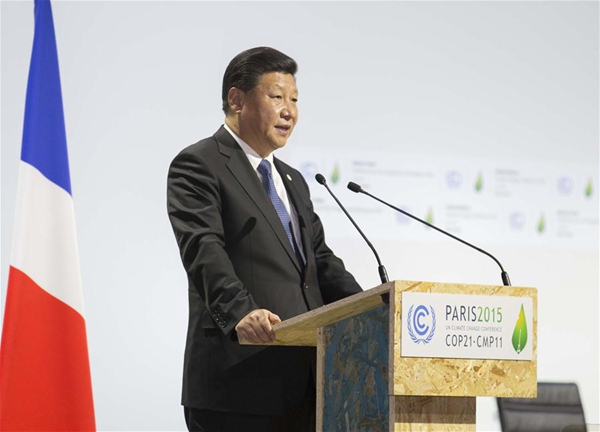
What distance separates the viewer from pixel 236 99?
9.64ft

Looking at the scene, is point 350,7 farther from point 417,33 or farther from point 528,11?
point 528,11

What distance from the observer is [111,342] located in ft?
14.1

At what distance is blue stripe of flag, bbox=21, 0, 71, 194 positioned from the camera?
3.81 m

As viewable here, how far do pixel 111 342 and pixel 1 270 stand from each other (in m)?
0.59

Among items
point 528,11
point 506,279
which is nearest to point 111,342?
point 506,279

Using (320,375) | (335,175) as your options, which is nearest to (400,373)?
(320,375)

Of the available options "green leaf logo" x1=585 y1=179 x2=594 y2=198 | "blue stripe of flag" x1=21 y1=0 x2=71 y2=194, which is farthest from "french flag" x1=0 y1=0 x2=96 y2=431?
"green leaf logo" x1=585 y1=179 x2=594 y2=198

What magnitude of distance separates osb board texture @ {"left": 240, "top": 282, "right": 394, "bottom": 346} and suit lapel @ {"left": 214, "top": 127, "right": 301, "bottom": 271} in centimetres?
34

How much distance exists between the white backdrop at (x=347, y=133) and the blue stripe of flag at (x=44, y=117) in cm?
35

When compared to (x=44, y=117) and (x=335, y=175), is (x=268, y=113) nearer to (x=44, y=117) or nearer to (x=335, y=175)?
(x=44, y=117)

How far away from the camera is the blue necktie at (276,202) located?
109 inches

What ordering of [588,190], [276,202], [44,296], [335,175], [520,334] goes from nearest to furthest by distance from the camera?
[520,334]
[276,202]
[44,296]
[335,175]
[588,190]

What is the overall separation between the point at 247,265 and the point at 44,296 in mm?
1368

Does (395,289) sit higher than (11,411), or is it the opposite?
(395,289)
